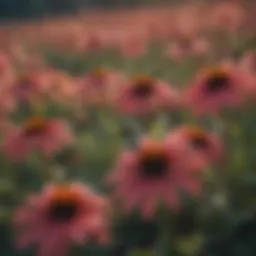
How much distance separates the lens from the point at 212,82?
81 centimetres

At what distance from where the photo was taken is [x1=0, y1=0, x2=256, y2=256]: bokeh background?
2.31 ft

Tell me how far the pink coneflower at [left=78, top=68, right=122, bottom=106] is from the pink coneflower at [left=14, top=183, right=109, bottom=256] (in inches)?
5.6

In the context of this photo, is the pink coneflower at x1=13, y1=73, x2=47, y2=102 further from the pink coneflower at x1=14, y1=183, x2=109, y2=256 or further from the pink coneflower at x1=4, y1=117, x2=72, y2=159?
the pink coneflower at x1=14, y1=183, x2=109, y2=256

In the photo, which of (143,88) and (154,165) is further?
(143,88)

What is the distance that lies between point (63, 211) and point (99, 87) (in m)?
0.20

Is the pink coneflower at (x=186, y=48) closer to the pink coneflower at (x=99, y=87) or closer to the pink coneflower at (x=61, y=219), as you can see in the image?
the pink coneflower at (x=99, y=87)

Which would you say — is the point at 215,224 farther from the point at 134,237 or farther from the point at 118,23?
the point at 118,23

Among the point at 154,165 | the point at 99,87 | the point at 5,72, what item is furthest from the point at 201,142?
A: the point at 5,72

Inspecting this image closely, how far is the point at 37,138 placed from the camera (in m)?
0.79

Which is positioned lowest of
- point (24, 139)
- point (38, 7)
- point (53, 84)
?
point (24, 139)

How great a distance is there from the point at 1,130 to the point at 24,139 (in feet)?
0.16

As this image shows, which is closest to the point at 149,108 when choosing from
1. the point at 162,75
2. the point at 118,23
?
the point at 162,75

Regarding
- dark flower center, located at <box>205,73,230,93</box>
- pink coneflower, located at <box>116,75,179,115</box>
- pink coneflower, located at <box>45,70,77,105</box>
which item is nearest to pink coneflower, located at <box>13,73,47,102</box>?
A: pink coneflower, located at <box>45,70,77,105</box>

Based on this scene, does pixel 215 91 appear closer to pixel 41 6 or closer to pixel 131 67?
pixel 131 67
